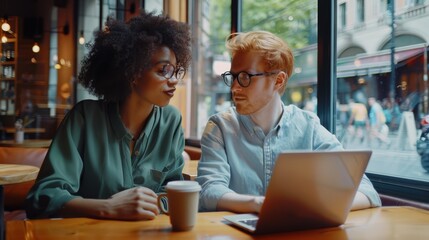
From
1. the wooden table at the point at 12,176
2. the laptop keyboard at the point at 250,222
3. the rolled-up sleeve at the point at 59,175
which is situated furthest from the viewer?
the wooden table at the point at 12,176

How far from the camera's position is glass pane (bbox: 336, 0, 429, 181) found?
2.04 metres

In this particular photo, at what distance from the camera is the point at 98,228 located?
976mm

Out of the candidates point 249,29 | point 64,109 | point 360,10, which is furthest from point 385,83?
point 64,109

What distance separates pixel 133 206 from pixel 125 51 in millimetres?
701

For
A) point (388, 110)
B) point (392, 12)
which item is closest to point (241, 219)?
point (388, 110)

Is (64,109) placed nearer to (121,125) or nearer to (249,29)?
(249,29)

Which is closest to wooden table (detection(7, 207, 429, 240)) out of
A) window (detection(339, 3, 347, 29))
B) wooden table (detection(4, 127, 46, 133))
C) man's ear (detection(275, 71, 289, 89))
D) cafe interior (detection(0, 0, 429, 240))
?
cafe interior (detection(0, 0, 429, 240))

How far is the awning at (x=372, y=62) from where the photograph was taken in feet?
Result: 6.93

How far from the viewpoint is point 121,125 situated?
148 centimetres

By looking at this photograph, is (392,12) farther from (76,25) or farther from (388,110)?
(76,25)

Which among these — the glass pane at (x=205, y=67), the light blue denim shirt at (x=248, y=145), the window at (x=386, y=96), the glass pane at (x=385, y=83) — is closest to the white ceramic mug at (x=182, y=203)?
the light blue denim shirt at (x=248, y=145)

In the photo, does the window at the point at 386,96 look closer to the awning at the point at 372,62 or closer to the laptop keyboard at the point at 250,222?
the awning at the point at 372,62

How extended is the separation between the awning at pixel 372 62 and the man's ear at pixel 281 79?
0.93m

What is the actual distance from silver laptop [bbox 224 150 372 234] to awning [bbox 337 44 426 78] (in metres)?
1.36
